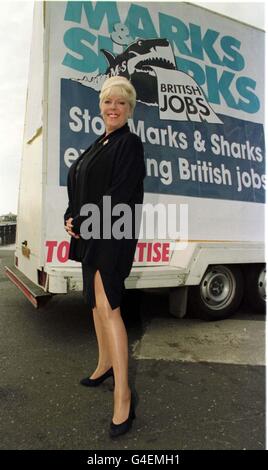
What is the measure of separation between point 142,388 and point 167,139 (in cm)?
246

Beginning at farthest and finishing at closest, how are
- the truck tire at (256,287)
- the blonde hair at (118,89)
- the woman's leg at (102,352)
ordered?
the truck tire at (256,287) < the woman's leg at (102,352) < the blonde hair at (118,89)

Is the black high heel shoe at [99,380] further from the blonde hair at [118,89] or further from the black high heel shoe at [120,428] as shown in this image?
the blonde hair at [118,89]

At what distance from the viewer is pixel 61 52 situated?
378cm

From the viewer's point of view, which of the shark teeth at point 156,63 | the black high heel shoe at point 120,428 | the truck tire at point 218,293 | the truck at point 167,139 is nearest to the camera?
the black high heel shoe at point 120,428

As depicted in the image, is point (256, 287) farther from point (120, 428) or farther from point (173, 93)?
point (120, 428)

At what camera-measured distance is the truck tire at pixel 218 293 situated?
4586 millimetres

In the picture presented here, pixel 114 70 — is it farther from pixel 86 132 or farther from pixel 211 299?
pixel 211 299

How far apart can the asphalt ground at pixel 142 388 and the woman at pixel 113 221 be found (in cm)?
26

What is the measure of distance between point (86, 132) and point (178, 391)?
2.40 metres

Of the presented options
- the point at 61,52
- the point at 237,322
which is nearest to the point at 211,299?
the point at 237,322

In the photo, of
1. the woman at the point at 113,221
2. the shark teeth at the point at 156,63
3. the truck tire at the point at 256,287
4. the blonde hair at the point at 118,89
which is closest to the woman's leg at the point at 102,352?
the woman at the point at 113,221

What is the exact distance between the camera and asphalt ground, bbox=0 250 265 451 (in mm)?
2369

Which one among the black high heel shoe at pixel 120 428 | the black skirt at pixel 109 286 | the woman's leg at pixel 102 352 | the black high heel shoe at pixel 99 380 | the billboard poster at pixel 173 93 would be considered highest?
the billboard poster at pixel 173 93

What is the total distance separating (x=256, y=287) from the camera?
4930 millimetres
